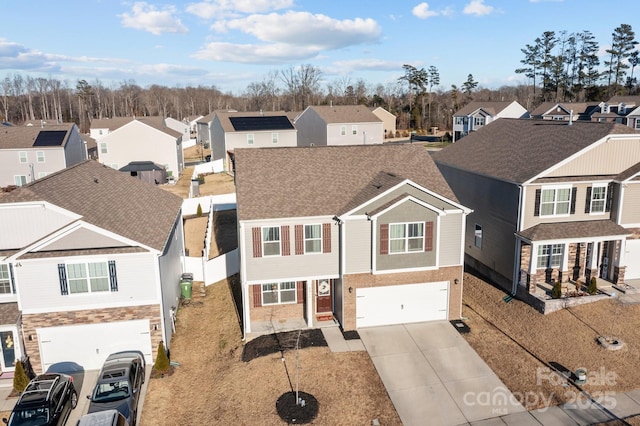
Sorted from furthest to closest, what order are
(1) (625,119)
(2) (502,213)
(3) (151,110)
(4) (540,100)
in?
1. (3) (151,110)
2. (4) (540,100)
3. (1) (625,119)
4. (2) (502,213)

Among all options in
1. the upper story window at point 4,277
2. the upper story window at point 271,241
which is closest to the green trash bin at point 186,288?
the upper story window at point 271,241

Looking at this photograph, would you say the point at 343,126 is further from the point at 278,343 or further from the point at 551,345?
the point at 551,345

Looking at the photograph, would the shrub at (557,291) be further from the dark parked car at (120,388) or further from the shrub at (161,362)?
the dark parked car at (120,388)

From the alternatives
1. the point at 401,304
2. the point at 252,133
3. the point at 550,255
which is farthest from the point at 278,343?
the point at 252,133

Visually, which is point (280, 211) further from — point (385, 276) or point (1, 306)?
point (1, 306)

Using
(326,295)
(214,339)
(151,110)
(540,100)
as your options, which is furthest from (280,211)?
(151,110)

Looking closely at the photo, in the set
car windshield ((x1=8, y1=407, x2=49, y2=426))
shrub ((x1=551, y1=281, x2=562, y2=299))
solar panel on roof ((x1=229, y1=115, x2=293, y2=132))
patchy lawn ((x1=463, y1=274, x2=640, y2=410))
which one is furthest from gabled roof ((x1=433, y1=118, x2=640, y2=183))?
solar panel on roof ((x1=229, y1=115, x2=293, y2=132))
